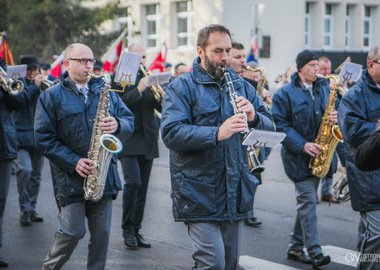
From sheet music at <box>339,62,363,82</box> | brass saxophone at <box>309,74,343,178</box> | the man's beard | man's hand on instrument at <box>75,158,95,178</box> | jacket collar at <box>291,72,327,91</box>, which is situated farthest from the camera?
sheet music at <box>339,62,363,82</box>

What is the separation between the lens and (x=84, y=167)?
4.98 m

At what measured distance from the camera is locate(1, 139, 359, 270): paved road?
6.42 meters

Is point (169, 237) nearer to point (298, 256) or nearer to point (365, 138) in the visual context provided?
point (298, 256)

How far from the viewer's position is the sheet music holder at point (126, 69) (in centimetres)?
576

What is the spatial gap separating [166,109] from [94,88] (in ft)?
3.74

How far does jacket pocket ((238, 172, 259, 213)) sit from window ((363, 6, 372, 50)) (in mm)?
28298

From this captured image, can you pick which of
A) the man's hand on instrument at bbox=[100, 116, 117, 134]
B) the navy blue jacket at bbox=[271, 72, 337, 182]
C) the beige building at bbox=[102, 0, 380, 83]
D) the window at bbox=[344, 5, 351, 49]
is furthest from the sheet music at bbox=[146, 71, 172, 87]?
the window at bbox=[344, 5, 351, 49]

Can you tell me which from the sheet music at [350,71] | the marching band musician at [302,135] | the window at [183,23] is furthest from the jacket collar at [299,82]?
the window at [183,23]

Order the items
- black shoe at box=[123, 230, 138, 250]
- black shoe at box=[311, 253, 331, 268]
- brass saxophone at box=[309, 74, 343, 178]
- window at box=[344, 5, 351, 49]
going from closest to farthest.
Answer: black shoe at box=[311, 253, 331, 268] < brass saxophone at box=[309, 74, 343, 178] < black shoe at box=[123, 230, 138, 250] < window at box=[344, 5, 351, 49]

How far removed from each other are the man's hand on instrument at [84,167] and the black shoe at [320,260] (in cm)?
265

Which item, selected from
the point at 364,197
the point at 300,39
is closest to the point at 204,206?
the point at 364,197

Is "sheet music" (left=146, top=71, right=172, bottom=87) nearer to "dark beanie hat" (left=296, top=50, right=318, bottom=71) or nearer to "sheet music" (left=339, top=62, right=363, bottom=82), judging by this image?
"dark beanie hat" (left=296, top=50, right=318, bottom=71)

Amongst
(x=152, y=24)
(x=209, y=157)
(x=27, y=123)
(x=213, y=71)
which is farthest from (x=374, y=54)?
(x=152, y=24)

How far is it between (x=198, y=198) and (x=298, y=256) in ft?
8.67
